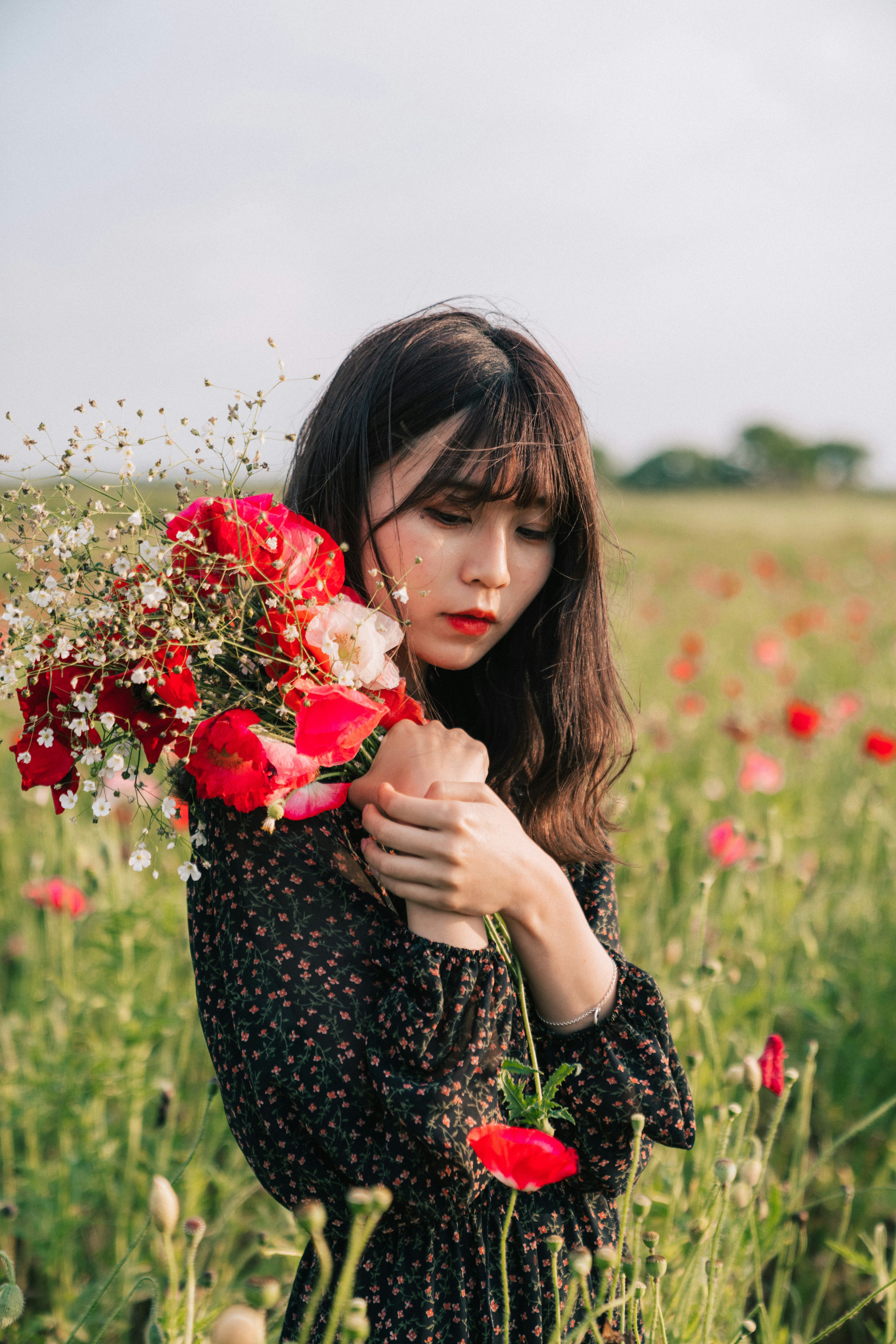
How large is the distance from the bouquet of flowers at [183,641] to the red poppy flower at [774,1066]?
2.27ft

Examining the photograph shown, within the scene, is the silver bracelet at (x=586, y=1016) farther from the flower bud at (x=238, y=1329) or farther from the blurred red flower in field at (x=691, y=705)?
the blurred red flower in field at (x=691, y=705)

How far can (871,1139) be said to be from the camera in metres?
2.10

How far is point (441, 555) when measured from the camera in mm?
1120

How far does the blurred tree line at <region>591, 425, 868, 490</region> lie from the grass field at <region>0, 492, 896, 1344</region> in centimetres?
2311

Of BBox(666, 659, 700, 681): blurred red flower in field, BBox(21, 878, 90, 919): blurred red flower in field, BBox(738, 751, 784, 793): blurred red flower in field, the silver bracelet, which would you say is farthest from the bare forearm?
BBox(666, 659, 700, 681): blurred red flower in field

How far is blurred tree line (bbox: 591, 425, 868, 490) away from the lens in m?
30.7

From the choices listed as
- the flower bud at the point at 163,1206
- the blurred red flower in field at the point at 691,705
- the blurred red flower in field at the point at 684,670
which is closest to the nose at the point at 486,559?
the flower bud at the point at 163,1206

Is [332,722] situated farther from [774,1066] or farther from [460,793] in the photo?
[774,1066]

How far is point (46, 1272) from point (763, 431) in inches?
1777

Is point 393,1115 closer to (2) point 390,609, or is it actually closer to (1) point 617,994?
(1) point 617,994

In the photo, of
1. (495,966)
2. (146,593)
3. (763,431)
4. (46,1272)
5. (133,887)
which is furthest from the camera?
(763,431)

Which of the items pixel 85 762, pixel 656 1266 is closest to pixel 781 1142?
pixel 656 1266

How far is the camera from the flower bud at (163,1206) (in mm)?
822

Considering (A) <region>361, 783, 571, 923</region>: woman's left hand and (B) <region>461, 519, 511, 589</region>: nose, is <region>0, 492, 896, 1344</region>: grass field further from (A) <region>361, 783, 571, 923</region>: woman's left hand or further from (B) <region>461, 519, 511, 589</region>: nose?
(B) <region>461, 519, 511, 589</region>: nose
